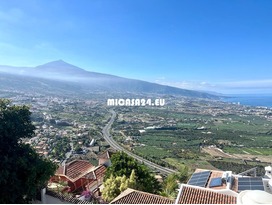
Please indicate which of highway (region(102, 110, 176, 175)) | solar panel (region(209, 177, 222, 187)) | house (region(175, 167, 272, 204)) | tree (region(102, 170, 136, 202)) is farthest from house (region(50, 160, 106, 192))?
highway (region(102, 110, 176, 175))

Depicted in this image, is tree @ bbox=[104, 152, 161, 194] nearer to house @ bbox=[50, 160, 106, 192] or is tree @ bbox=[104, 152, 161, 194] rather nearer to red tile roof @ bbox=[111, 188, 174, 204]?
house @ bbox=[50, 160, 106, 192]

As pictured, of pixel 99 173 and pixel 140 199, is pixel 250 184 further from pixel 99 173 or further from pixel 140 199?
pixel 99 173

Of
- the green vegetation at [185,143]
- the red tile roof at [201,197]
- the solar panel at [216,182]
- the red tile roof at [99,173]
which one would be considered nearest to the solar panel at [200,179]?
the solar panel at [216,182]

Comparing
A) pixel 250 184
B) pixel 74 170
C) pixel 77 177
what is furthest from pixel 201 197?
pixel 74 170

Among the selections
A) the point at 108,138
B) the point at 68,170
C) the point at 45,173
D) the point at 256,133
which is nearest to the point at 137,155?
the point at 108,138

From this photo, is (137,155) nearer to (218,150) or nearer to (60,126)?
(218,150)
